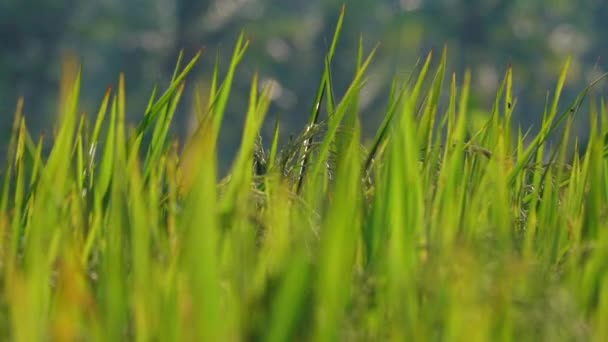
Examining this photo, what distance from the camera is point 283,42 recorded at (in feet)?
145

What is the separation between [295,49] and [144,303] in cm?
4343

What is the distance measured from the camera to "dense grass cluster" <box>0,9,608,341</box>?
997mm

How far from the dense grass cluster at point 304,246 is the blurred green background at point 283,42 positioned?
32.5 m

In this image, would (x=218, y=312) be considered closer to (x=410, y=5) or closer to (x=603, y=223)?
(x=603, y=223)

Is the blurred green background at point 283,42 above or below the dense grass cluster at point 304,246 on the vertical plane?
above

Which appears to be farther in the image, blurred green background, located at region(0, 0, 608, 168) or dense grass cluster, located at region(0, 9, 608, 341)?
blurred green background, located at region(0, 0, 608, 168)

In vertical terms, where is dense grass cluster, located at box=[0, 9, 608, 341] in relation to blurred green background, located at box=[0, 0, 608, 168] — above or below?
below

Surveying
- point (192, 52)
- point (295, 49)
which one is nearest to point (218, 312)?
point (192, 52)

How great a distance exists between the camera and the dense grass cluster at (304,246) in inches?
39.2

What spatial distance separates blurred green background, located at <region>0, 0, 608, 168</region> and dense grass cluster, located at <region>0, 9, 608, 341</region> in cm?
3250

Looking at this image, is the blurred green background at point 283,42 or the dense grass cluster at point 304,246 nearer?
the dense grass cluster at point 304,246

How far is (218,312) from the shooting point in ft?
3.12

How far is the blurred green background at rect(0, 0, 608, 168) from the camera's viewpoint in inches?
1438

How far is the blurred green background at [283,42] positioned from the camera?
36531 mm
